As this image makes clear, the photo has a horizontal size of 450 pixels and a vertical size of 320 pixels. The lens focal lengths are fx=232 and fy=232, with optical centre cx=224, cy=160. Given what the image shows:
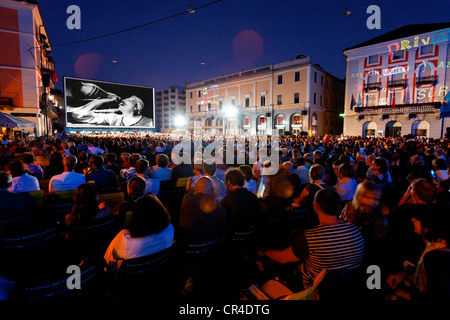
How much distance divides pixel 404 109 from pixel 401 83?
10.4 ft

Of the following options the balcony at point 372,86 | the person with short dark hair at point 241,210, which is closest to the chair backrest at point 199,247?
the person with short dark hair at point 241,210

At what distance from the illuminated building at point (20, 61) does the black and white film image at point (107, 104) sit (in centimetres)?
466

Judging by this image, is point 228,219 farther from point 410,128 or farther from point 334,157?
point 410,128

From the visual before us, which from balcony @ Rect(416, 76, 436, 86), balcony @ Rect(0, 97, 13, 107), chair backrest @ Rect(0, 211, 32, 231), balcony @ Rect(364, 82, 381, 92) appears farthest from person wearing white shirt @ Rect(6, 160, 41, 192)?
balcony @ Rect(416, 76, 436, 86)

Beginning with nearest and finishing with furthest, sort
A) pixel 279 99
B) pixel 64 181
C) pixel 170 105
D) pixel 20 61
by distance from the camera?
1. pixel 64 181
2. pixel 20 61
3. pixel 279 99
4. pixel 170 105

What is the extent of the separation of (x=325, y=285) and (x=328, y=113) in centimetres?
4502

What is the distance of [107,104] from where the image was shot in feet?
105

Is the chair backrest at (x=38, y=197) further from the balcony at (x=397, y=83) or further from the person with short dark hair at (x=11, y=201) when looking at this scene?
the balcony at (x=397, y=83)

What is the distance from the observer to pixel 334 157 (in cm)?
798

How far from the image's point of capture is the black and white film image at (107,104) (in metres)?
29.4

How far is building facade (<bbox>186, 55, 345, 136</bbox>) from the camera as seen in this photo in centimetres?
3794

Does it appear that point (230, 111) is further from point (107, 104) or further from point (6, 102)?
point (6, 102)

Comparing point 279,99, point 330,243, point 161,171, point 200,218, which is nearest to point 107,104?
point 279,99

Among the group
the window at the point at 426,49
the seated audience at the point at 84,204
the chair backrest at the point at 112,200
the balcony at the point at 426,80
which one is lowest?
the chair backrest at the point at 112,200
